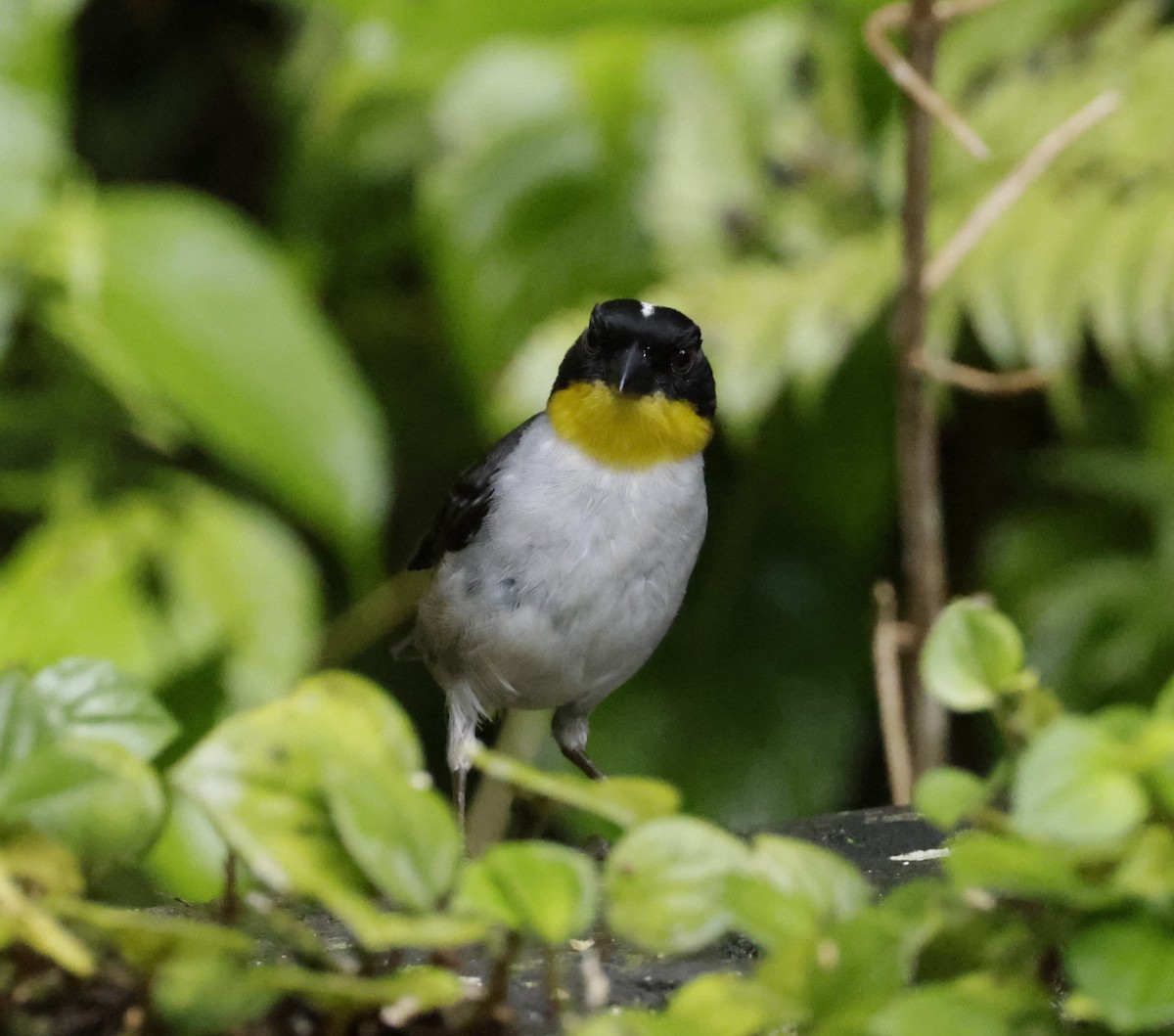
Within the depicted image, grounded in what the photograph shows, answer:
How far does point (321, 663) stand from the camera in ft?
11.1

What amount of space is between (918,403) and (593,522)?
75cm

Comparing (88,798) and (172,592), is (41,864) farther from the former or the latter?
(172,592)

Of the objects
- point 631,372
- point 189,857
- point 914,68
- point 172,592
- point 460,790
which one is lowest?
point 189,857

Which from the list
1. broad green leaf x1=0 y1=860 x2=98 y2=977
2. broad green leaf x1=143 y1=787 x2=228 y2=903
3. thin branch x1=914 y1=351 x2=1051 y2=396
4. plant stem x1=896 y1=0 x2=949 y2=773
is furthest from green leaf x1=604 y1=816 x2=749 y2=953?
broad green leaf x1=143 y1=787 x2=228 y2=903

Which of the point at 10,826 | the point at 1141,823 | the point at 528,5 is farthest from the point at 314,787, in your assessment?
the point at 528,5

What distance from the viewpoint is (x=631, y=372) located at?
1678 mm

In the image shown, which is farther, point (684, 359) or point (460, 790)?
point (460, 790)

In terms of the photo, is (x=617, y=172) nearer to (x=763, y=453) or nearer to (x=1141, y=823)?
(x=763, y=453)

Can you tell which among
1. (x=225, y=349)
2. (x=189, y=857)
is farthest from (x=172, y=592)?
(x=189, y=857)

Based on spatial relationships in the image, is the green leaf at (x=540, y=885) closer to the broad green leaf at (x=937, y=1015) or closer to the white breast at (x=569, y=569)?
the broad green leaf at (x=937, y=1015)

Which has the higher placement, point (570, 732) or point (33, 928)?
point (33, 928)

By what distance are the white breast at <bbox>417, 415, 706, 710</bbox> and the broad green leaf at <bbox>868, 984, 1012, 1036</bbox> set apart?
3.49 feet

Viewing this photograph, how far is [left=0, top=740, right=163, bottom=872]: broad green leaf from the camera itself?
0.71 m

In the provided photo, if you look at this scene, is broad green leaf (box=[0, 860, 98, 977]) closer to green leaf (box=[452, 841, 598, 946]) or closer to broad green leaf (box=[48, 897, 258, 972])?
broad green leaf (box=[48, 897, 258, 972])
